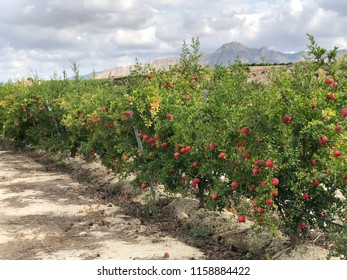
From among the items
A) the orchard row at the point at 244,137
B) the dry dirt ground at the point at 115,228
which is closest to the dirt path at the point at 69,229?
the dry dirt ground at the point at 115,228

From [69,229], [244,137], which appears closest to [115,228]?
[69,229]

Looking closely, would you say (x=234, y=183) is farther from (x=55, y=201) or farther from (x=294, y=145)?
(x=55, y=201)

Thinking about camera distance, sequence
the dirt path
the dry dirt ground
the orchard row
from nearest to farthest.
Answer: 1. the orchard row
2. the dry dirt ground
3. the dirt path

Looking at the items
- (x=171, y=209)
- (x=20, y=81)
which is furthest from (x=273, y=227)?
(x=20, y=81)

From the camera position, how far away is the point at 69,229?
24.7 feet

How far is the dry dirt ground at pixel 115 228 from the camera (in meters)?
6.17

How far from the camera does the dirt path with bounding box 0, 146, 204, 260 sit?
20.6ft

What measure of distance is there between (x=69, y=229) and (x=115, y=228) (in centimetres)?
75

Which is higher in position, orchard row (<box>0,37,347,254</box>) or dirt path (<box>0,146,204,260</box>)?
orchard row (<box>0,37,347,254</box>)

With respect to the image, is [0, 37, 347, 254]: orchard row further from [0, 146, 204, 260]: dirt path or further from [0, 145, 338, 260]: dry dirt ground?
[0, 146, 204, 260]: dirt path

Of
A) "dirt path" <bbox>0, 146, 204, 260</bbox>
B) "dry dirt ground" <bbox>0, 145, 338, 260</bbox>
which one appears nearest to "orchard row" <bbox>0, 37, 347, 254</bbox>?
"dry dirt ground" <bbox>0, 145, 338, 260</bbox>

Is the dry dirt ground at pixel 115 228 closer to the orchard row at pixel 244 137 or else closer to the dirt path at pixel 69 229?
the dirt path at pixel 69 229

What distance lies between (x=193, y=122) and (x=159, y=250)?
1.83m

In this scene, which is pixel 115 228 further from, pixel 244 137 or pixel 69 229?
pixel 244 137
